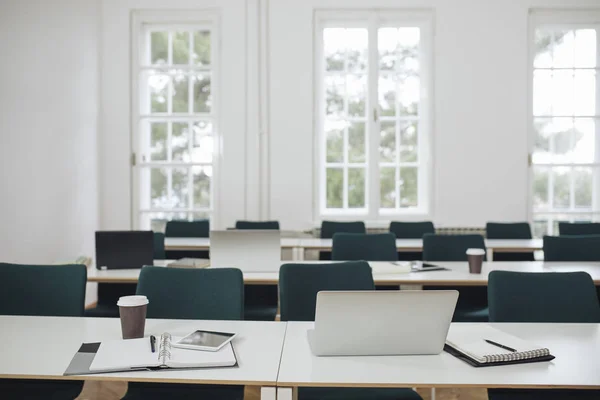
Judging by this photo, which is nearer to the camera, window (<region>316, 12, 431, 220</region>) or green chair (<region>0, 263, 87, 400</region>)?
green chair (<region>0, 263, 87, 400</region>)

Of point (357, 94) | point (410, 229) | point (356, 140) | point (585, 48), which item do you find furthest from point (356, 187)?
point (585, 48)

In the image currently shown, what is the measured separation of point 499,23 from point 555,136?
4.95 ft

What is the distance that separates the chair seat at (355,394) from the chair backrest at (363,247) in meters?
1.91

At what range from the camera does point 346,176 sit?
6660 mm

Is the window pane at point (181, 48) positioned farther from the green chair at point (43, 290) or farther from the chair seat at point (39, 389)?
the chair seat at point (39, 389)

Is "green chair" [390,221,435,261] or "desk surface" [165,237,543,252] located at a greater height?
"green chair" [390,221,435,261]

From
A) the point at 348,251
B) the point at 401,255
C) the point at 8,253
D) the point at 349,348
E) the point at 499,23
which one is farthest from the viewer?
the point at 499,23

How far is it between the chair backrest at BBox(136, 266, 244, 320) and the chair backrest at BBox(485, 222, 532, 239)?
357 cm

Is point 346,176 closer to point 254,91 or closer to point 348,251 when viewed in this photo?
point 254,91

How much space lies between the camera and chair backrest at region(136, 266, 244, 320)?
7.79 ft

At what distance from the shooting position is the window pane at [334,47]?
657 centimetres

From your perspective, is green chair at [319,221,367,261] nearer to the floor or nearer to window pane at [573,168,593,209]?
the floor

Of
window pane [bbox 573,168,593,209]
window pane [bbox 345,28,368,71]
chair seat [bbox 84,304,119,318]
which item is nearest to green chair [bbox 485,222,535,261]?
window pane [bbox 573,168,593,209]

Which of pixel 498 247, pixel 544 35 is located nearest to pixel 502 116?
pixel 544 35
